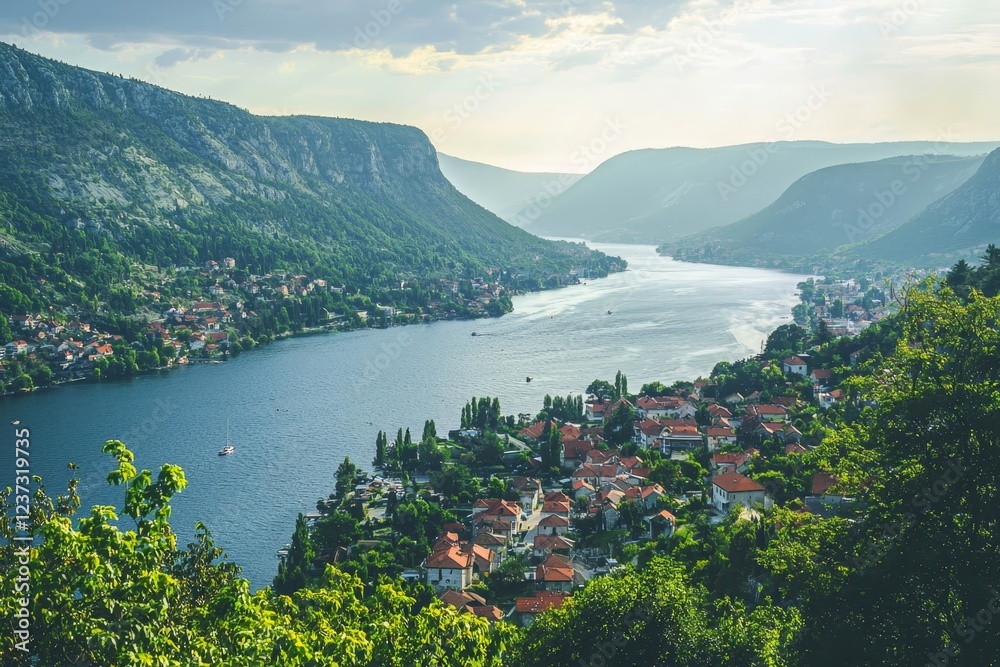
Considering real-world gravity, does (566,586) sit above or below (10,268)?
below

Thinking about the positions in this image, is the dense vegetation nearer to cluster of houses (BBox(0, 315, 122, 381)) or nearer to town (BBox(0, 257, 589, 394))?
town (BBox(0, 257, 589, 394))

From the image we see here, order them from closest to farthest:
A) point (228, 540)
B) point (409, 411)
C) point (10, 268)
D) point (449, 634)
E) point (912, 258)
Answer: point (449, 634)
point (228, 540)
point (409, 411)
point (10, 268)
point (912, 258)

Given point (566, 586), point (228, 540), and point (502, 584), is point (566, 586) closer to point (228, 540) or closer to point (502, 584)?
point (502, 584)

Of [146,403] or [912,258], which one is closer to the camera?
[146,403]

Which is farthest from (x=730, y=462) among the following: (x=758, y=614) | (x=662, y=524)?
(x=758, y=614)

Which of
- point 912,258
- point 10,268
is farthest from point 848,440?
point 912,258

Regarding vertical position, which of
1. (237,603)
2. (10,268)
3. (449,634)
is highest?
(10,268)

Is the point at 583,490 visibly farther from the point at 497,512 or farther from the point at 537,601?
the point at 537,601

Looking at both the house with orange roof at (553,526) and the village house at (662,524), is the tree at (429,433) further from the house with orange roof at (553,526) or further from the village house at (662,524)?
the village house at (662,524)

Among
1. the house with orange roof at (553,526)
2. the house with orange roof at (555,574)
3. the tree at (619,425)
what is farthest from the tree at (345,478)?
the tree at (619,425)
